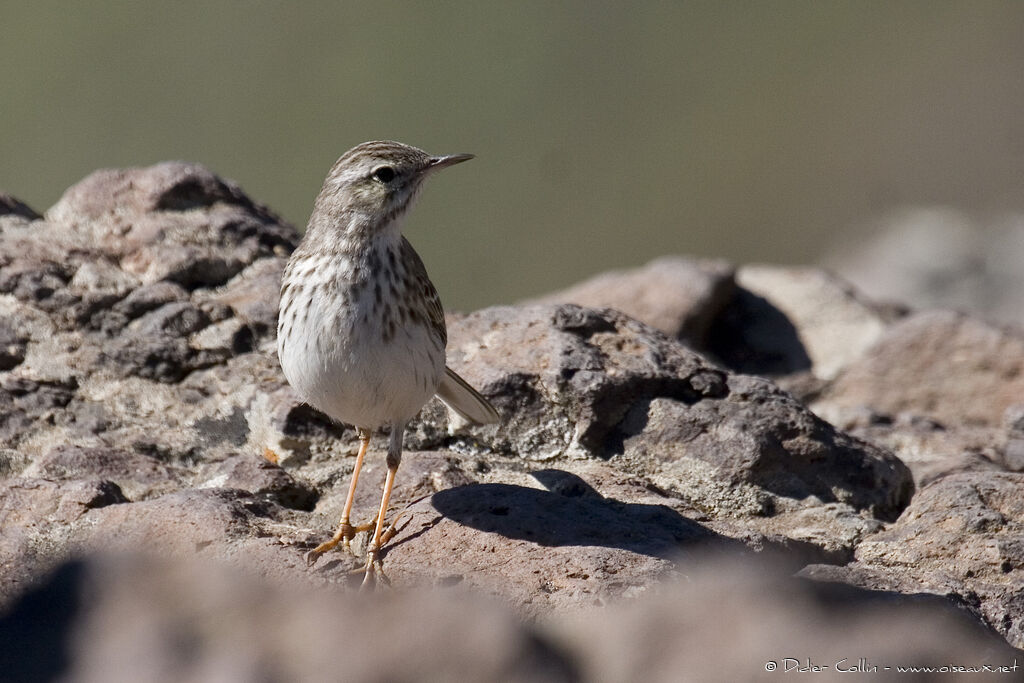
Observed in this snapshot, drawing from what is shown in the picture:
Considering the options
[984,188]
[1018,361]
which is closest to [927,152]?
[984,188]

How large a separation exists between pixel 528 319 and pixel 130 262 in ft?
7.87

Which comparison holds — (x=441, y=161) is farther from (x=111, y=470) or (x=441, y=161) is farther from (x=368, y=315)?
(x=111, y=470)

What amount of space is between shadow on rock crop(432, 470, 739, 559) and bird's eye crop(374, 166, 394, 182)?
5.02ft

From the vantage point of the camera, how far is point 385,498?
5367mm

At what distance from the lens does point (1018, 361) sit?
324 inches

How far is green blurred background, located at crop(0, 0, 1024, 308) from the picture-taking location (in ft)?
77.1

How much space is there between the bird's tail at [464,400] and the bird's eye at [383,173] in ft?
3.17

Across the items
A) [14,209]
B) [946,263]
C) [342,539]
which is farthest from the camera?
[946,263]

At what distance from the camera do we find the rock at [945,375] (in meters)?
8.24

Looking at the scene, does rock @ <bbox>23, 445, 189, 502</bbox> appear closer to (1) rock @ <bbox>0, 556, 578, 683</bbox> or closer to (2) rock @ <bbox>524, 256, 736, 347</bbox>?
(1) rock @ <bbox>0, 556, 578, 683</bbox>

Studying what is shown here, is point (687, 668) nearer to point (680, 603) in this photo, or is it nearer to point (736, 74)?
point (680, 603)

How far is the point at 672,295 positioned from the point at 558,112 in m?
17.0

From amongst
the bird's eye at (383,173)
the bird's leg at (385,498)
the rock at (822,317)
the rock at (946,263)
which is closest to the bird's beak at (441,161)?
the bird's eye at (383,173)

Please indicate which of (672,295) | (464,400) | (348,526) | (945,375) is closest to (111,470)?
(348,526)
